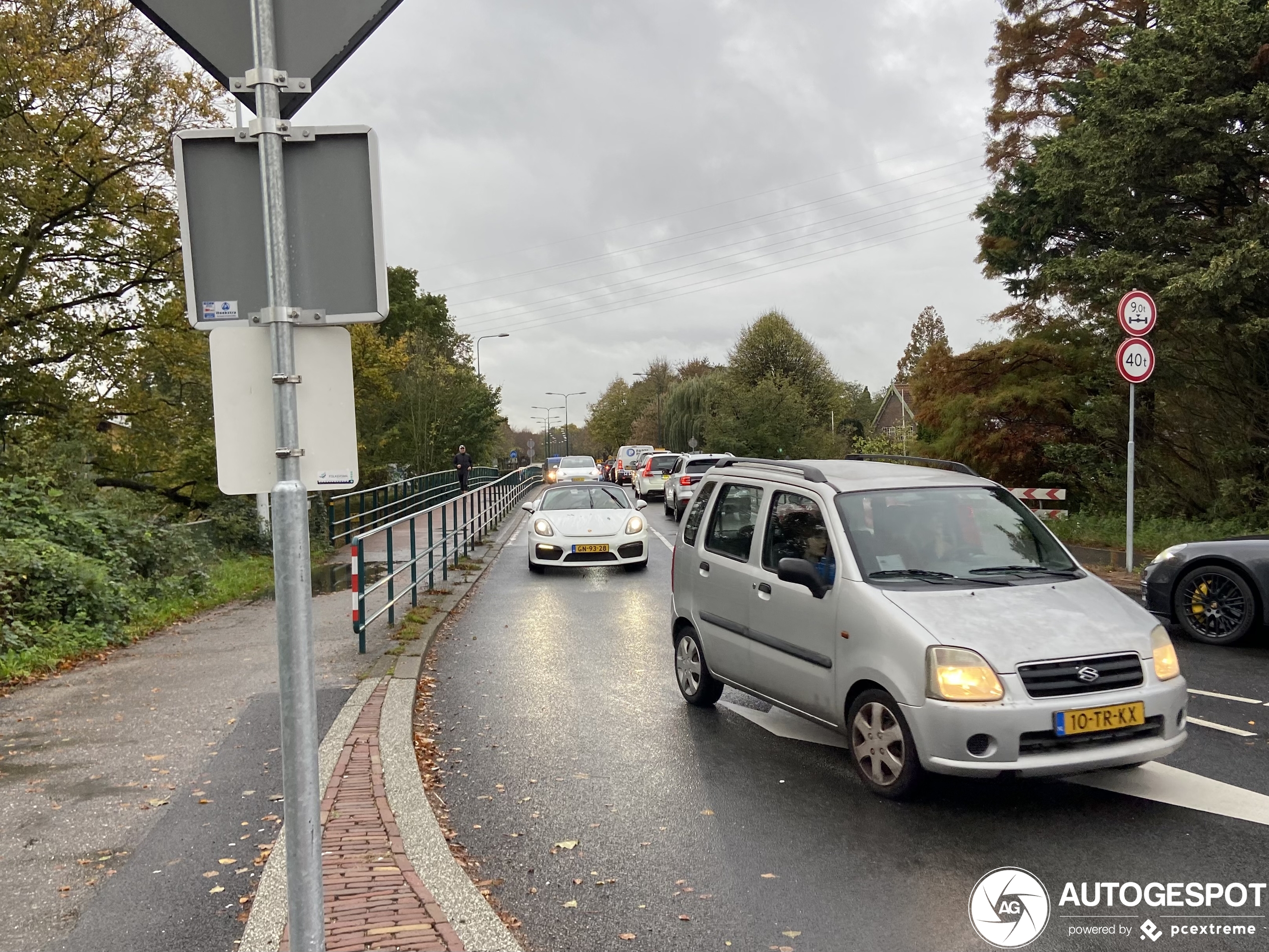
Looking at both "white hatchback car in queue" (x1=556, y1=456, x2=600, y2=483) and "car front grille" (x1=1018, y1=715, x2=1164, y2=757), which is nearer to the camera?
"car front grille" (x1=1018, y1=715, x2=1164, y2=757)

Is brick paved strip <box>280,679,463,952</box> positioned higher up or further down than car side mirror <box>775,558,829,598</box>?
further down

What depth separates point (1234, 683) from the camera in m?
7.09

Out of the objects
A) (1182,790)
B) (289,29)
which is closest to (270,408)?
(289,29)

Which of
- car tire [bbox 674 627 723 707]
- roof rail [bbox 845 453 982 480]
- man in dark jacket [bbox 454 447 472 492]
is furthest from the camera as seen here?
man in dark jacket [bbox 454 447 472 492]

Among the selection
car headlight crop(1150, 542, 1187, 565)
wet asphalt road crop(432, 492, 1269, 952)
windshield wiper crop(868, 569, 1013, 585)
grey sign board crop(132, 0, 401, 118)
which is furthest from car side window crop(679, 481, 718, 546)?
grey sign board crop(132, 0, 401, 118)

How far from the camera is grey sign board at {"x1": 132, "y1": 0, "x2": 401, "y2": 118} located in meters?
2.63

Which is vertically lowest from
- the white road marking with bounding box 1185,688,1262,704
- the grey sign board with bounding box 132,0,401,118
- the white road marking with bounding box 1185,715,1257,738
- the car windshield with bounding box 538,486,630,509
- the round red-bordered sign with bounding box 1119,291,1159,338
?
the white road marking with bounding box 1185,688,1262,704

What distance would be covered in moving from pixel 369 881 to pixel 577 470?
34.1 meters

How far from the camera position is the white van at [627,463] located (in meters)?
48.4

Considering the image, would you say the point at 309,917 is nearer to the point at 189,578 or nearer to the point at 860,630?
the point at 860,630

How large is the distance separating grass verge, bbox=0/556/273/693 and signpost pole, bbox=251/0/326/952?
658cm

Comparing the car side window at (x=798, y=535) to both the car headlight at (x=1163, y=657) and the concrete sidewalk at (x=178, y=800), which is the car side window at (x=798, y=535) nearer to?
the car headlight at (x=1163, y=657)

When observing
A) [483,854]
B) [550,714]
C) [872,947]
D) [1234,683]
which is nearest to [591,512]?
[550,714]

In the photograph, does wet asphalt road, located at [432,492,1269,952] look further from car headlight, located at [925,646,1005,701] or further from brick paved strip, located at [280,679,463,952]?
car headlight, located at [925,646,1005,701]
